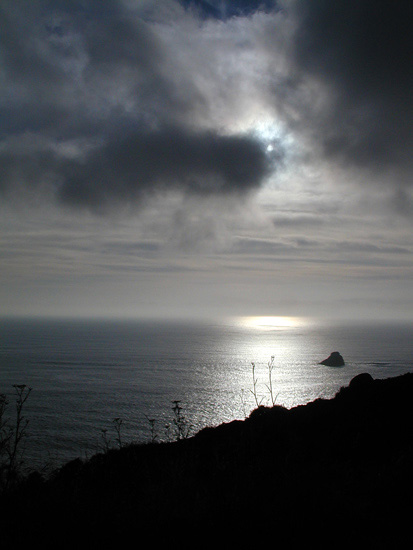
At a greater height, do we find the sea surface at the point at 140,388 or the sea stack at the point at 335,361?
the sea stack at the point at 335,361

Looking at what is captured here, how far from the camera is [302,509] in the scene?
17.8 feet

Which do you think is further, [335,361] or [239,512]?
[335,361]

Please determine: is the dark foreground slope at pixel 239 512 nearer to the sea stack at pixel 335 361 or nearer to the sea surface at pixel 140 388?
the sea surface at pixel 140 388

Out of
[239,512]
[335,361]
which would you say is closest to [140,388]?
[335,361]

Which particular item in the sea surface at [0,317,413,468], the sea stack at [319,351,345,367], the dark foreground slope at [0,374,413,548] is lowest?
the sea surface at [0,317,413,468]

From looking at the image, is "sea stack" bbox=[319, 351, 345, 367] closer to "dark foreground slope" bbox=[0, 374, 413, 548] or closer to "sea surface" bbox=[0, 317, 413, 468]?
"sea surface" bbox=[0, 317, 413, 468]

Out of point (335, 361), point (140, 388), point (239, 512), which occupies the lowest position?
point (140, 388)

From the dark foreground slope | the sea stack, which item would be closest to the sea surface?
the sea stack

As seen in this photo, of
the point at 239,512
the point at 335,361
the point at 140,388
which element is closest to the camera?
the point at 239,512

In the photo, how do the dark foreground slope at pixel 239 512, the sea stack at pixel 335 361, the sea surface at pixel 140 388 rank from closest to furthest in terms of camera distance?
the dark foreground slope at pixel 239 512, the sea surface at pixel 140 388, the sea stack at pixel 335 361

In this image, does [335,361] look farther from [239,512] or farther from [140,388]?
[239,512]

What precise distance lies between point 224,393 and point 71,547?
70099mm

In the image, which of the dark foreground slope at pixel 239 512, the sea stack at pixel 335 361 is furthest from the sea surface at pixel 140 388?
the dark foreground slope at pixel 239 512

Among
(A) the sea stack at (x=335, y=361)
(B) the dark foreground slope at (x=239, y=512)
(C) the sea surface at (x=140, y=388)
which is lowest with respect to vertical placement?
(C) the sea surface at (x=140, y=388)
